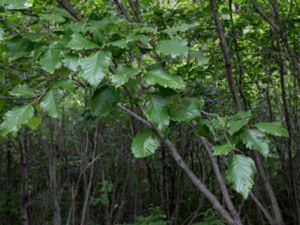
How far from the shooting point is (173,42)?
101cm

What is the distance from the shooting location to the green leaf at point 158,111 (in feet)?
3.14

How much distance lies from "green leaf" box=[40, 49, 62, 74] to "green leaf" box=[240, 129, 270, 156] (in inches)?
22.7

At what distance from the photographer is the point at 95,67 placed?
0.92 meters

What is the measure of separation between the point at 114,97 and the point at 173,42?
9.5 inches

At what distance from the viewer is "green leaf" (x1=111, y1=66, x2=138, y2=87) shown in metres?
0.94

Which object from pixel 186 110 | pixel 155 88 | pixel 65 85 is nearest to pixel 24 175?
pixel 155 88

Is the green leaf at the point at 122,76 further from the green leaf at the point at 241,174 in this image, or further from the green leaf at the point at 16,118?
the green leaf at the point at 241,174

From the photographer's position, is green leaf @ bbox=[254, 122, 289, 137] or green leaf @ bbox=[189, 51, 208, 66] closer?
green leaf @ bbox=[254, 122, 289, 137]

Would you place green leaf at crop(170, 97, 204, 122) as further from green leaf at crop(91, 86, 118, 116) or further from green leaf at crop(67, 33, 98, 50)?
green leaf at crop(67, 33, 98, 50)

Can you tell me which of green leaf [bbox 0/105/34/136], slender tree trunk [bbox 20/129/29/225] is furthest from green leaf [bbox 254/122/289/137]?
slender tree trunk [bbox 20/129/29/225]

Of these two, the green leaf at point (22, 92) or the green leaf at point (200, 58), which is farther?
the green leaf at point (200, 58)

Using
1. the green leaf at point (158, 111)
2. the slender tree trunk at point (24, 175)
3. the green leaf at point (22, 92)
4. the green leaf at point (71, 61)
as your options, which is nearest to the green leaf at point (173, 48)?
the green leaf at point (158, 111)

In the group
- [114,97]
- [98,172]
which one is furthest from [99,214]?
[114,97]

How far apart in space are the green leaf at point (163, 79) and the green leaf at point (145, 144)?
18cm
